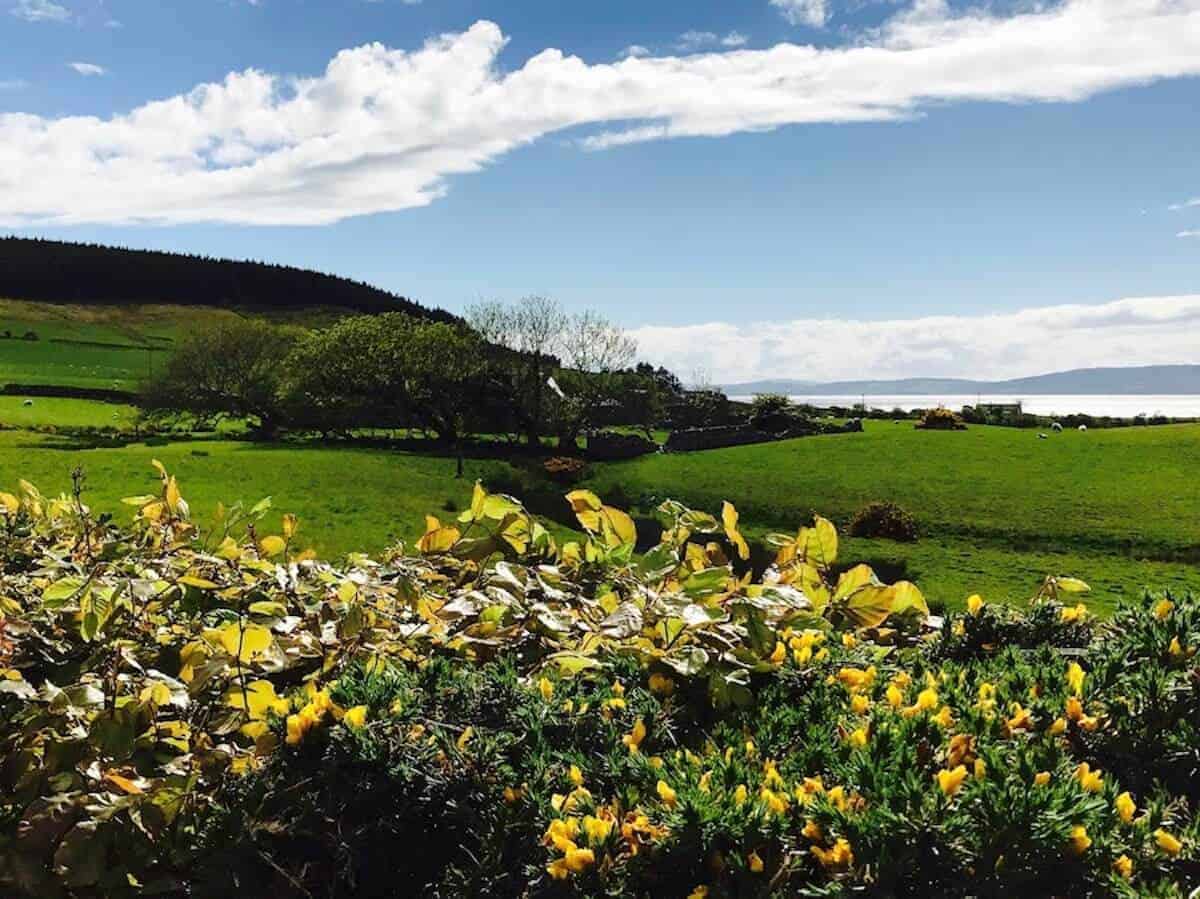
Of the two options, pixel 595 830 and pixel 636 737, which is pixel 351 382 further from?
pixel 595 830

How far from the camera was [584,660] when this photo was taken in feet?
6.95

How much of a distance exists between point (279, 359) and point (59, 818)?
59.6m

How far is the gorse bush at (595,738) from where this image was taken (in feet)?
5.05

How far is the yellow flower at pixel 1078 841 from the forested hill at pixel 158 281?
118 meters

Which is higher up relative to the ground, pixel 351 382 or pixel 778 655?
pixel 351 382

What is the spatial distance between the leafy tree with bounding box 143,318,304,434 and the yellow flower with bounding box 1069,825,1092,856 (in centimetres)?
5534

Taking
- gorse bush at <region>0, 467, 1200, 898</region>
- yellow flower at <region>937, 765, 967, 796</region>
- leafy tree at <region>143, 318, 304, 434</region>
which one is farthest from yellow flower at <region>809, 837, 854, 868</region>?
leafy tree at <region>143, 318, 304, 434</region>

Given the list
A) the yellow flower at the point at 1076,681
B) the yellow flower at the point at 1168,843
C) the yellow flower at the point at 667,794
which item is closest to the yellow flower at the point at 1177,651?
the yellow flower at the point at 1076,681

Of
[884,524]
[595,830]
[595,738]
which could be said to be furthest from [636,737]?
[884,524]

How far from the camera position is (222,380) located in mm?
56625

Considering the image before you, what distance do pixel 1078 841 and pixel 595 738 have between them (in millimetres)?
953

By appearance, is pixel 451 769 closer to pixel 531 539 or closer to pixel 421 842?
pixel 421 842

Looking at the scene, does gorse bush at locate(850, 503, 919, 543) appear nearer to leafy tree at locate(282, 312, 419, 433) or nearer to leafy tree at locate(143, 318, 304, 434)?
leafy tree at locate(282, 312, 419, 433)

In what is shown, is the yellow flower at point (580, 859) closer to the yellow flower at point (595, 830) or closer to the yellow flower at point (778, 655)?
the yellow flower at point (595, 830)
